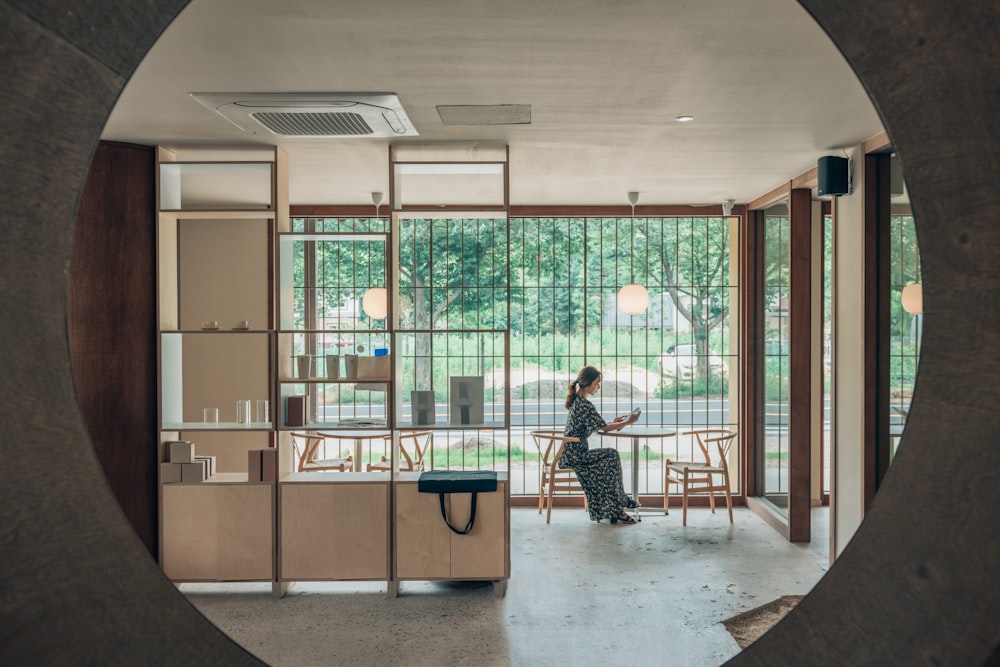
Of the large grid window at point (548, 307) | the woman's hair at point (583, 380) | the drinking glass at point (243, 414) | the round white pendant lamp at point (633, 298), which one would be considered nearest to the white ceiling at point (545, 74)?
the drinking glass at point (243, 414)

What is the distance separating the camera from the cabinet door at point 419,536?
429cm

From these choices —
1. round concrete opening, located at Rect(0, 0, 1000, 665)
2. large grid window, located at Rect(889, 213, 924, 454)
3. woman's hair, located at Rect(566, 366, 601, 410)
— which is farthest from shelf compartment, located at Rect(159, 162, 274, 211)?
large grid window, located at Rect(889, 213, 924, 454)

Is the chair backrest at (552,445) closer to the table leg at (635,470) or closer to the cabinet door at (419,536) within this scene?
the table leg at (635,470)

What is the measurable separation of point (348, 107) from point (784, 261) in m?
3.79

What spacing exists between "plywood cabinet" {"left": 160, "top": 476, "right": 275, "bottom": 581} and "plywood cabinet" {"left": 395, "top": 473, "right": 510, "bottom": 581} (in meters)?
0.72

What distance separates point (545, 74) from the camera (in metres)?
2.96

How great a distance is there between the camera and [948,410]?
1.10 meters

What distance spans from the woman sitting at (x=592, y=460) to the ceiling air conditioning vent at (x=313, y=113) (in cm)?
288

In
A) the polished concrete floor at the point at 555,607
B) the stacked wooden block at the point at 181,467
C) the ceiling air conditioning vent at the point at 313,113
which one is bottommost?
the polished concrete floor at the point at 555,607

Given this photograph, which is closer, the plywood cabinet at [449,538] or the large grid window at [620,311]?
the plywood cabinet at [449,538]

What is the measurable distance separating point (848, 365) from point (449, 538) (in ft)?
8.05

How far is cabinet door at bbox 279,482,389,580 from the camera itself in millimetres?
4281

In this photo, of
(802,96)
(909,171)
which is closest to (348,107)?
(802,96)

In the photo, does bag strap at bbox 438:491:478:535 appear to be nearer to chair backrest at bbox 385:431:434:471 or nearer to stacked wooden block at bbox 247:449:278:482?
stacked wooden block at bbox 247:449:278:482
